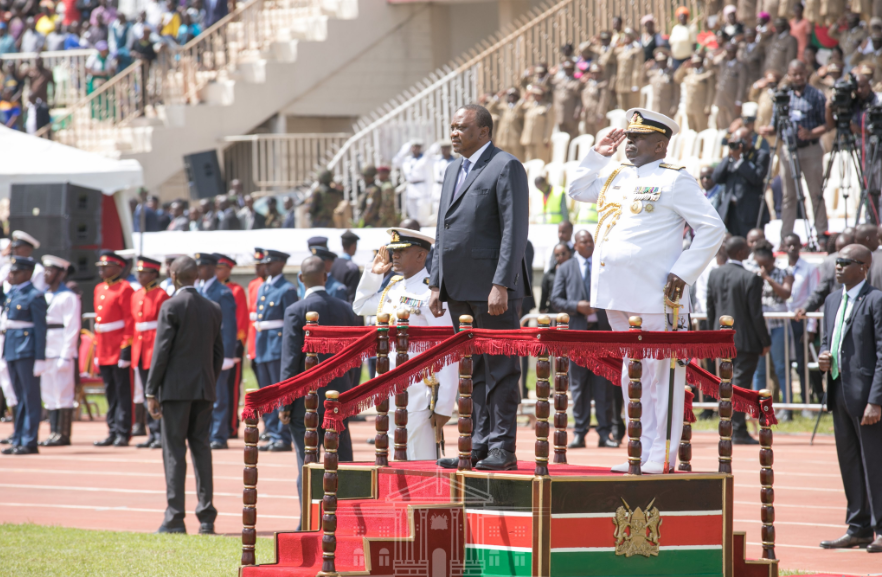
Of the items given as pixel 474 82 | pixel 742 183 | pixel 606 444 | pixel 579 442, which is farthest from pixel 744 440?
pixel 474 82

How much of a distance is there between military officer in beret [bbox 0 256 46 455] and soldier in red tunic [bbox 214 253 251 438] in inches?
80.5

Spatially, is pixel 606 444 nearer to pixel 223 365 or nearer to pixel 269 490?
pixel 269 490

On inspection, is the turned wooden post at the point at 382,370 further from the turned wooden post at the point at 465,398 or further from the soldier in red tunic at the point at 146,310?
the soldier in red tunic at the point at 146,310

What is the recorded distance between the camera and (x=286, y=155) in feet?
98.6

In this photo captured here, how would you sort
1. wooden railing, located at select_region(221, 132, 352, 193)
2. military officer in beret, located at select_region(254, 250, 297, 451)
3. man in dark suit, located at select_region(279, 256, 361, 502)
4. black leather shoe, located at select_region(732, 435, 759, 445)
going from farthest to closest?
1. wooden railing, located at select_region(221, 132, 352, 193)
2. military officer in beret, located at select_region(254, 250, 297, 451)
3. black leather shoe, located at select_region(732, 435, 759, 445)
4. man in dark suit, located at select_region(279, 256, 361, 502)

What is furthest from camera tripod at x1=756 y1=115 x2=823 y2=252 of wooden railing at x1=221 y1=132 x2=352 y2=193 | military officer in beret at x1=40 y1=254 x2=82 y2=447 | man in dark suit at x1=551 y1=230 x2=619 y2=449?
wooden railing at x1=221 y1=132 x2=352 y2=193

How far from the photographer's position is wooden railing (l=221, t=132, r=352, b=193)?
29859 millimetres

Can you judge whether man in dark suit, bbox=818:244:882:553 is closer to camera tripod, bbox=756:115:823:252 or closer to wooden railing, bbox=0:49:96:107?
camera tripod, bbox=756:115:823:252

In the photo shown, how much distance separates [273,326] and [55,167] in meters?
7.20

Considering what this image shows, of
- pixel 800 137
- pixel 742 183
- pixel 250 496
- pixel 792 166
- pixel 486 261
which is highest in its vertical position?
pixel 800 137

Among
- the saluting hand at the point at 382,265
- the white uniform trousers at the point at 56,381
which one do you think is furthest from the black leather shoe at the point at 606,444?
the white uniform trousers at the point at 56,381

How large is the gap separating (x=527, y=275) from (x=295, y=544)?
6.03 feet

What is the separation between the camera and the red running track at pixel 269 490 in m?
8.93

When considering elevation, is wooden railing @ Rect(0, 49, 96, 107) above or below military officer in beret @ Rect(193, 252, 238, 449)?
above
